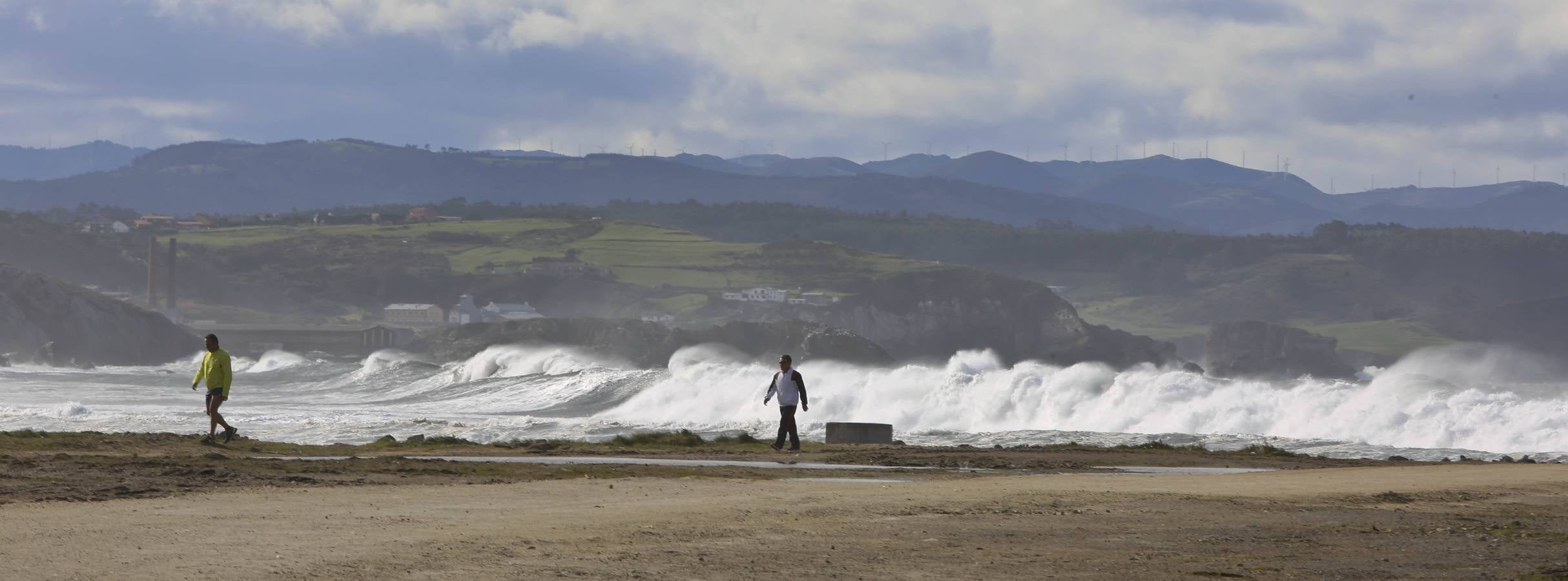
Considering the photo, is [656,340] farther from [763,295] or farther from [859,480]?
[859,480]

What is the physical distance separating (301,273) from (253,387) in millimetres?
99330

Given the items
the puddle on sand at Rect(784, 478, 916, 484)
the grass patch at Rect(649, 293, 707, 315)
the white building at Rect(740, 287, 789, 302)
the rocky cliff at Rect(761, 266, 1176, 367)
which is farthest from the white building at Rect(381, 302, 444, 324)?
the puddle on sand at Rect(784, 478, 916, 484)

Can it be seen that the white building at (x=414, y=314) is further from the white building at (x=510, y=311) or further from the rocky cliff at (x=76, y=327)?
the rocky cliff at (x=76, y=327)

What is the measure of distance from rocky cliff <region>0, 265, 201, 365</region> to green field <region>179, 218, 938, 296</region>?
48.2 metres

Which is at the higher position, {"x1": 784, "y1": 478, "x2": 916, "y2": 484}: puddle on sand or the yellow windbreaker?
the yellow windbreaker

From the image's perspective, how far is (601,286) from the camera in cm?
15638

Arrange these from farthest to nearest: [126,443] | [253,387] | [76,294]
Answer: [76,294], [253,387], [126,443]

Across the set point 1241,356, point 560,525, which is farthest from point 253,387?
point 1241,356

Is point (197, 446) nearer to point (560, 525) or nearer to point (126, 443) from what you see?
point (126, 443)

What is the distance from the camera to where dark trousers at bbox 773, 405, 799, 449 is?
20375 mm

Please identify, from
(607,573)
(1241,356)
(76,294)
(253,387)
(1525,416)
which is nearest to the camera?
(607,573)

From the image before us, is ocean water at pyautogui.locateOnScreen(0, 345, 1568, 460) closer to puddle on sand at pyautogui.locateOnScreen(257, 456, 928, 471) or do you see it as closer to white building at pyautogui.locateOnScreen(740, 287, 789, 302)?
puddle on sand at pyautogui.locateOnScreen(257, 456, 928, 471)

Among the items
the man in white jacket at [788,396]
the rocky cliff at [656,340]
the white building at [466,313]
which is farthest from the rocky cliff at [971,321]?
the man in white jacket at [788,396]

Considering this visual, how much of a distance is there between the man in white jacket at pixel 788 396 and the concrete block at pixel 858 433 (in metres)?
2.26
